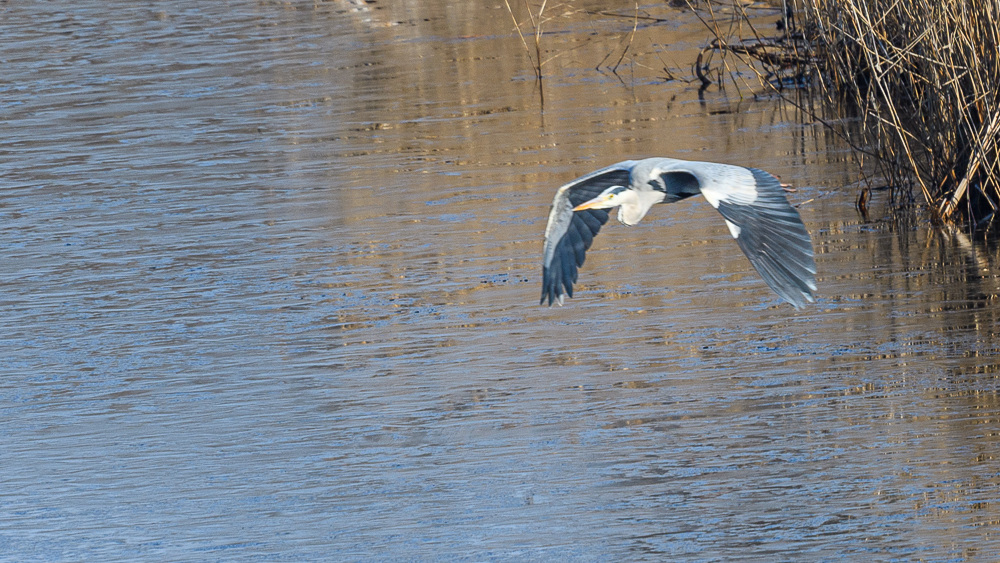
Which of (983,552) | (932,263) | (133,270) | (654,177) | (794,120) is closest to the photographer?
(983,552)

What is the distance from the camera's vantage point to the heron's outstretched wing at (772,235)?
4859 mm

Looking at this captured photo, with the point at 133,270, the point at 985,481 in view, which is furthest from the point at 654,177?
the point at 133,270

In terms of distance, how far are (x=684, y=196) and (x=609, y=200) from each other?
442mm

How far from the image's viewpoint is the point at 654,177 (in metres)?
5.61

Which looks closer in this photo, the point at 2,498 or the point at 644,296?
the point at 2,498

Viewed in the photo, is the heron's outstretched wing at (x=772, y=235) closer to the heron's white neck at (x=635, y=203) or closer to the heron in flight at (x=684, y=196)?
the heron in flight at (x=684, y=196)

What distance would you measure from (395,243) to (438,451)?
319 centimetres

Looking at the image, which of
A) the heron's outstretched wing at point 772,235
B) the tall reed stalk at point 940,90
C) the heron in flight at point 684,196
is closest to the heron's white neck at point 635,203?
the heron in flight at point 684,196

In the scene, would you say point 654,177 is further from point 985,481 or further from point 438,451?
point 985,481

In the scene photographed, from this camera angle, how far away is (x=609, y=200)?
5609 millimetres

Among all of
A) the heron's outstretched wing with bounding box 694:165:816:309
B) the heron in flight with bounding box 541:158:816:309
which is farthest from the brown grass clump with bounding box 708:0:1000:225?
the heron's outstretched wing with bounding box 694:165:816:309

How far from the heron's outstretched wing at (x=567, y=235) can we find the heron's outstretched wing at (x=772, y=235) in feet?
2.01

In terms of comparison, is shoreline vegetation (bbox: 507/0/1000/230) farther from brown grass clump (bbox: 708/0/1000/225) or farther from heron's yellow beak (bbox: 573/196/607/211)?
heron's yellow beak (bbox: 573/196/607/211)

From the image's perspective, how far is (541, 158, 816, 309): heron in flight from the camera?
16.0ft
